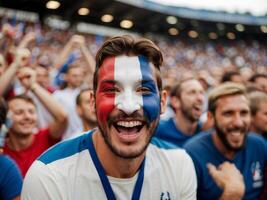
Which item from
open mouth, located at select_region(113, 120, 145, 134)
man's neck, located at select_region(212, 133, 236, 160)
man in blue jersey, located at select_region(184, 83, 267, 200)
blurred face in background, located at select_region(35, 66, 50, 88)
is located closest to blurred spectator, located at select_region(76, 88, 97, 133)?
blurred face in background, located at select_region(35, 66, 50, 88)

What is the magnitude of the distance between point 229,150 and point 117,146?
1350 mm

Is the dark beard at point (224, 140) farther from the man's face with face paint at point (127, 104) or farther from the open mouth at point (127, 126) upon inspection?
the open mouth at point (127, 126)

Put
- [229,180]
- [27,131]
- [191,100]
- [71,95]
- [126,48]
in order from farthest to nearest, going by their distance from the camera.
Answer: [71,95]
[191,100]
[27,131]
[229,180]
[126,48]

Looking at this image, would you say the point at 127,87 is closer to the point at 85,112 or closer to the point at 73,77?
the point at 85,112

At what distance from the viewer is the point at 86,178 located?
82.0 inches

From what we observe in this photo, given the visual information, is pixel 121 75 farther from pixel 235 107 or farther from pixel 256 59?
pixel 256 59

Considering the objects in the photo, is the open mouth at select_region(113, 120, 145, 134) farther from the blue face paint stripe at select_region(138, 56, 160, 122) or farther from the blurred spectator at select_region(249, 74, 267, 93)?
the blurred spectator at select_region(249, 74, 267, 93)

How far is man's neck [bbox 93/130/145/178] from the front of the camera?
215 centimetres

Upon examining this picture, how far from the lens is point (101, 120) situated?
2.06 m

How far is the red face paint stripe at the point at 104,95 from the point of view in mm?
2041

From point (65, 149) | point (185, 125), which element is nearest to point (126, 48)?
point (65, 149)

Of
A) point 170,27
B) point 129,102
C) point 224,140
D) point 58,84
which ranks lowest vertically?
point 224,140

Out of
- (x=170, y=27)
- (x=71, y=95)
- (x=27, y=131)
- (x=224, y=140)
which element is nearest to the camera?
(x=224, y=140)

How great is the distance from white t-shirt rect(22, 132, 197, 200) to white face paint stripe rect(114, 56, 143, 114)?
1.19ft
